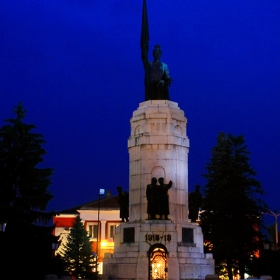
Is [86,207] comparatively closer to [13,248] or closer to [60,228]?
[60,228]

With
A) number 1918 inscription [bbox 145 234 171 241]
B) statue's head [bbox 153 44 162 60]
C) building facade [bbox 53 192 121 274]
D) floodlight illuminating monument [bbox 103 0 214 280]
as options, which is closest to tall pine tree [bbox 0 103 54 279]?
floodlight illuminating monument [bbox 103 0 214 280]

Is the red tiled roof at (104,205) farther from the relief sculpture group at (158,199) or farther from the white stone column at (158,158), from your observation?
the relief sculpture group at (158,199)

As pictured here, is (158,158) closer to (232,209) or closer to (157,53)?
(157,53)

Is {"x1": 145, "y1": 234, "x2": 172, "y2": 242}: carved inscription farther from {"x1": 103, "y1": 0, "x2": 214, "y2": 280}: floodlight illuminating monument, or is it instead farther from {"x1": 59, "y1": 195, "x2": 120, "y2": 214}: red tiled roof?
{"x1": 59, "y1": 195, "x2": 120, "y2": 214}: red tiled roof

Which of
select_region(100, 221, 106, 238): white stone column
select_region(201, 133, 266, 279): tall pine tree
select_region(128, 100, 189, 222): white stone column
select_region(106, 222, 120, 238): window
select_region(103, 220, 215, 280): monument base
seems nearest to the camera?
select_region(103, 220, 215, 280): monument base

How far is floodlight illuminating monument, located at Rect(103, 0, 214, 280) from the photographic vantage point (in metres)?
24.7

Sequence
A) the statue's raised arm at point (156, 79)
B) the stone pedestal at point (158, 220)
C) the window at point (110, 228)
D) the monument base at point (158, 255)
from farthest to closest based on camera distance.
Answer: the window at point (110, 228), the statue's raised arm at point (156, 79), the stone pedestal at point (158, 220), the monument base at point (158, 255)

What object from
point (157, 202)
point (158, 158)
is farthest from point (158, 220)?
point (158, 158)

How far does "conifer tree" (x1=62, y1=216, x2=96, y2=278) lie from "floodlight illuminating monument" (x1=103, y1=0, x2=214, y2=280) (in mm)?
11972

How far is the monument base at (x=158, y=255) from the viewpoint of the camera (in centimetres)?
2452

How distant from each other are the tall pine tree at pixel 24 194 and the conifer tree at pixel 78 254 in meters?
6.11

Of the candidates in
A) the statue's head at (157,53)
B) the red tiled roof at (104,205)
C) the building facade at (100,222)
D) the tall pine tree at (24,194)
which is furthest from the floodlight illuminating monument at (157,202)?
the red tiled roof at (104,205)

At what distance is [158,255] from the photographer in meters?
24.8

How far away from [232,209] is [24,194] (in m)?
15.0
